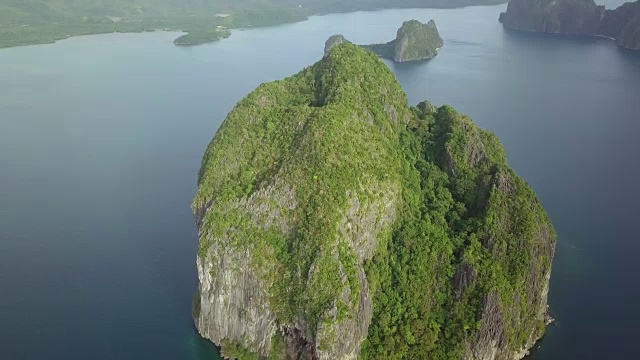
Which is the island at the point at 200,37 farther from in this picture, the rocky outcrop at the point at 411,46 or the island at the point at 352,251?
the island at the point at 352,251

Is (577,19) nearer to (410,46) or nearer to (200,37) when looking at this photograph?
(410,46)

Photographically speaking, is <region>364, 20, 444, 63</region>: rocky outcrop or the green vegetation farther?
the green vegetation

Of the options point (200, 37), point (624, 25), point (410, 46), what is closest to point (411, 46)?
point (410, 46)

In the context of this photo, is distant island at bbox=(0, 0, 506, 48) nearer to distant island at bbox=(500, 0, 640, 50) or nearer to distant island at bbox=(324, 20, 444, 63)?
distant island at bbox=(500, 0, 640, 50)

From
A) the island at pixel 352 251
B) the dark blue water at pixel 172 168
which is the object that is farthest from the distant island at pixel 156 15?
the island at pixel 352 251

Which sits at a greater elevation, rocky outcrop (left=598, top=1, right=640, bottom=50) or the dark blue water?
rocky outcrop (left=598, top=1, right=640, bottom=50)

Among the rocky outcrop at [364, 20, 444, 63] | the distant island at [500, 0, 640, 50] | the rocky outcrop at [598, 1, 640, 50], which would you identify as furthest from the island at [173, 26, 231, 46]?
the rocky outcrop at [598, 1, 640, 50]

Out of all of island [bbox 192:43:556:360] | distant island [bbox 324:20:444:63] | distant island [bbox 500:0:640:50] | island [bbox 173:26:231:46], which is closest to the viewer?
island [bbox 192:43:556:360]
